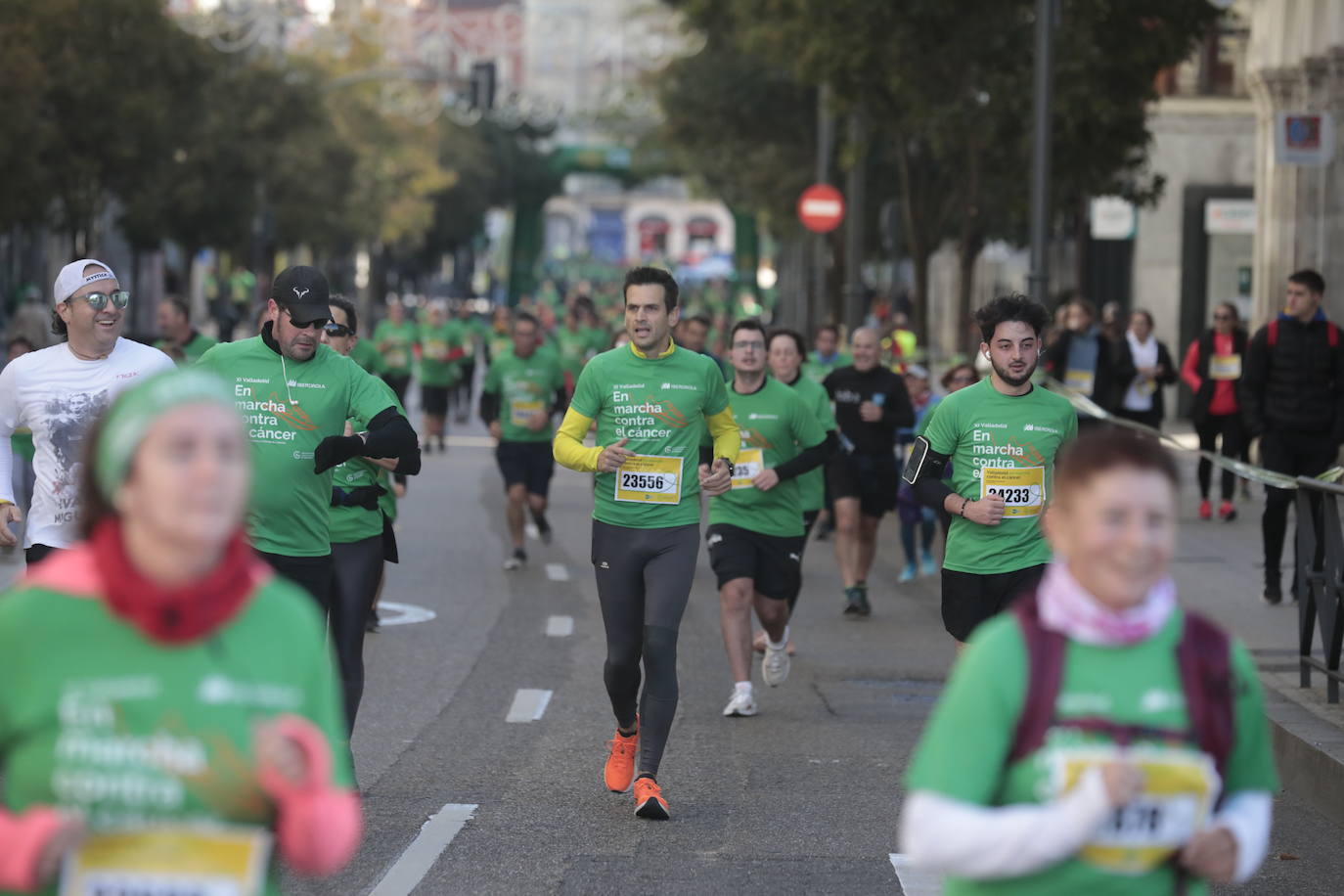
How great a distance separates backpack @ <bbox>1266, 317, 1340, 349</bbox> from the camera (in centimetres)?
1377

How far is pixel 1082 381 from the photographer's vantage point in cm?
1898

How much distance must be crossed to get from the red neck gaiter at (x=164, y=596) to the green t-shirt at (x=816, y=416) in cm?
769

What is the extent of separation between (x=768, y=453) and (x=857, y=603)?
328 cm

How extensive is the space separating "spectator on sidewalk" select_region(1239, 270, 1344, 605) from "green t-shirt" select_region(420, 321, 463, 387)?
14994mm

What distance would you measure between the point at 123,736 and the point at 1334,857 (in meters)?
5.43

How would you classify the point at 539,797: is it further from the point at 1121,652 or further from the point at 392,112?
the point at 392,112

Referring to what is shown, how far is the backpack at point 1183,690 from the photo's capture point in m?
3.46

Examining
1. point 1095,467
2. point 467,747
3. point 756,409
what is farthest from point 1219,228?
point 1095,467

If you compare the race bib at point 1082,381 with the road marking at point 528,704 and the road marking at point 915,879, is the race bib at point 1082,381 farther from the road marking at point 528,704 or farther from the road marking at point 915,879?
the road marking at point 915,879

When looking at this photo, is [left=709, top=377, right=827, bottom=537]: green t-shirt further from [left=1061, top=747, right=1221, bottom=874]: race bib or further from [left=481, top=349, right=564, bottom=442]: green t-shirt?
[left=1061, top=747, right=1221, bottom=874]: race bib

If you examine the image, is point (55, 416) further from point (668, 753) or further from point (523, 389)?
point (523, 389)

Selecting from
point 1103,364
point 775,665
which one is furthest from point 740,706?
point 1103,364

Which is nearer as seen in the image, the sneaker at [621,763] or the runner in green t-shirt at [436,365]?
the sneaker at [621,763]

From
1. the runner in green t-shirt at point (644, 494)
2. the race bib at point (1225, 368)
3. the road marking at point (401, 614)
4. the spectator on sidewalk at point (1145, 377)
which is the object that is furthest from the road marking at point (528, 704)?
the race bib at point (1225, 368)
